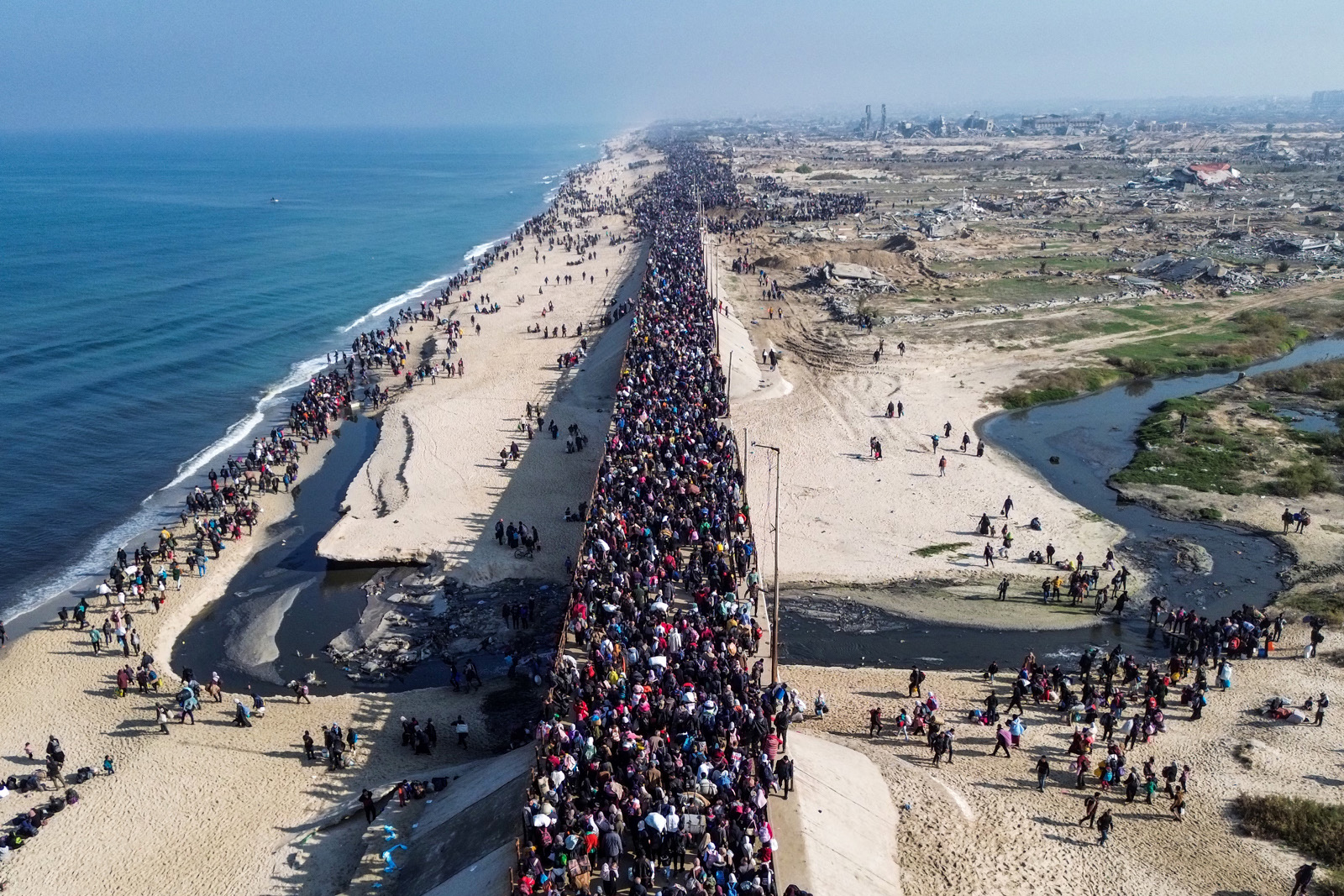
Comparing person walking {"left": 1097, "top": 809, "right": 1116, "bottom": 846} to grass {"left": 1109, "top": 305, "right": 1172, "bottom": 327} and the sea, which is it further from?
grass {"left": 1109, "top": 305, "right": 1172, "bottom": 327}

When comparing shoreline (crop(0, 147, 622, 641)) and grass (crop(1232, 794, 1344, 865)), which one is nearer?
grass (crop(1232, 794, 1344, 865))

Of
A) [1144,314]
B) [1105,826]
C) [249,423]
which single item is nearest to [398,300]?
[249,423]

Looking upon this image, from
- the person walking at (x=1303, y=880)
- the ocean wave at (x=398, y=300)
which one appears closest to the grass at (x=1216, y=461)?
the person walking at (x=1303, y=880)

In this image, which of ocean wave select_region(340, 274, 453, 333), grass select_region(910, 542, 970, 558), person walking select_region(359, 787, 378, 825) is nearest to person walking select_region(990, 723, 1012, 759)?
grass select_region(910, 542, 970, 558)

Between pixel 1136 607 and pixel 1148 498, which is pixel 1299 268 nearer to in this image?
pixel 1148 498

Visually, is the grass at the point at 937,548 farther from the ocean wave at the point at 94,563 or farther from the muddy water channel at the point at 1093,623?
the ocean wave at the point at 94,563

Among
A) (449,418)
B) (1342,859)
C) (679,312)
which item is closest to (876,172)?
(679,312)

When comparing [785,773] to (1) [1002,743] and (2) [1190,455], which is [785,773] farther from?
(2) [1190,455]
